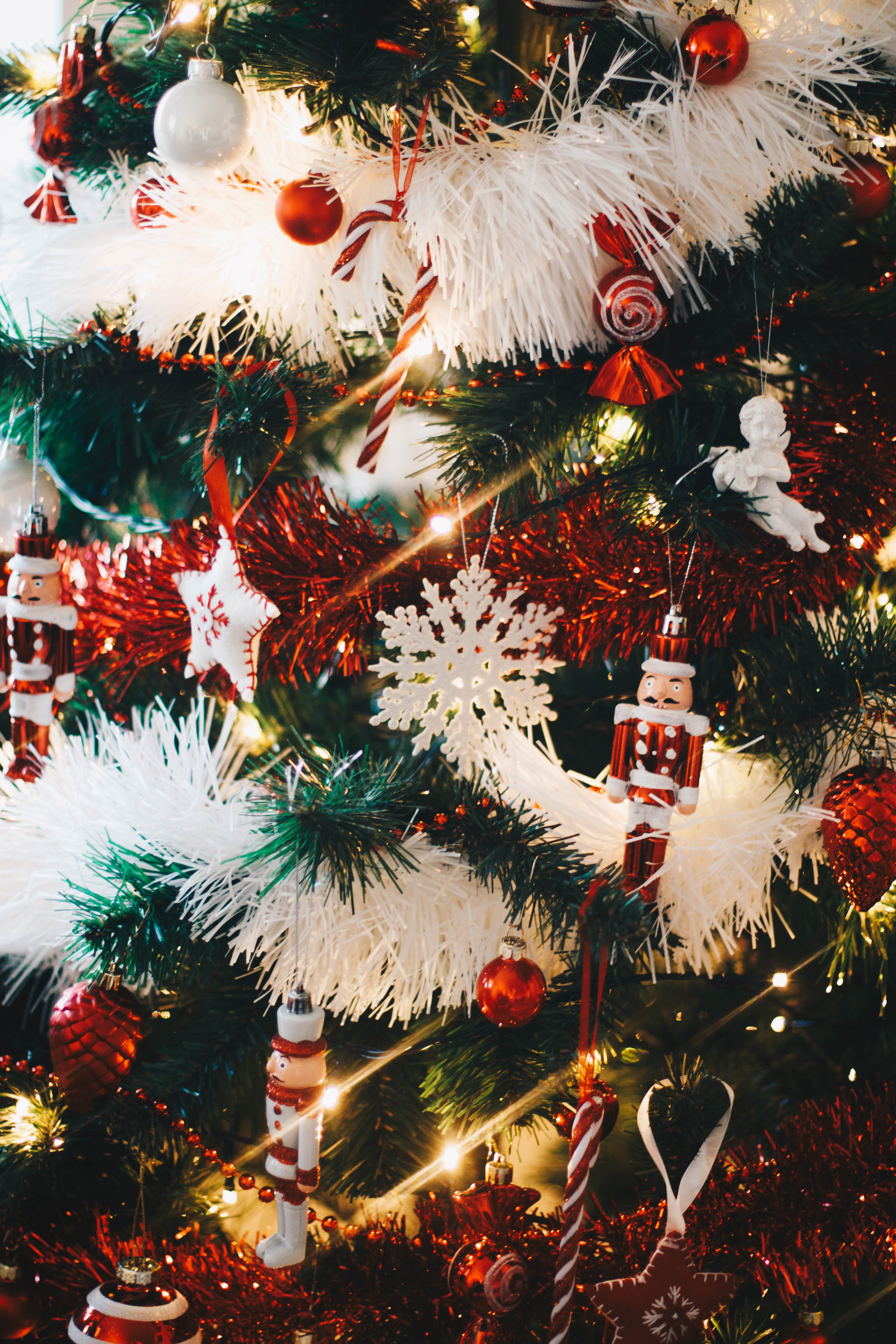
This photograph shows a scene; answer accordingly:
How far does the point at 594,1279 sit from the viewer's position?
2.20ft

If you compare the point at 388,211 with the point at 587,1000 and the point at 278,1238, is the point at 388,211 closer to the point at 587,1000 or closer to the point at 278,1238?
the point at 587,1000

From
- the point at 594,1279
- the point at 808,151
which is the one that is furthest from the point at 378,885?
the point at 808,151

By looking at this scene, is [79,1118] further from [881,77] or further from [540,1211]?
[881,77]

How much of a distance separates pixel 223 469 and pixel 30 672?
211mm

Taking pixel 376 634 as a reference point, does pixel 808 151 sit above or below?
above

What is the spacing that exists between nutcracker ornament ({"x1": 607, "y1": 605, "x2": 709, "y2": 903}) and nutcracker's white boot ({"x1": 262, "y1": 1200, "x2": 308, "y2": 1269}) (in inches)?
11.5

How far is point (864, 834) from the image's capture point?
0.59 m

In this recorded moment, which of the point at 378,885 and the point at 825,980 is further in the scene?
the point at 825,980

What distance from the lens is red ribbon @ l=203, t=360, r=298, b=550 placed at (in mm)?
616

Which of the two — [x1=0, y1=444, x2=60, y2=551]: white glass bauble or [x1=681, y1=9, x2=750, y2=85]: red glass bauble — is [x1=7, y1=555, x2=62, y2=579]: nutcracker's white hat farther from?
[x1=681, y1=9, x2=750, y2=85]: red glass bauble

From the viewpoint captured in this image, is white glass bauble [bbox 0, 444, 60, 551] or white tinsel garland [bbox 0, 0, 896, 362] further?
white glass bauble [bbox 0, 444, 60, 551]

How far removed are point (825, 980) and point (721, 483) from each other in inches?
19.0

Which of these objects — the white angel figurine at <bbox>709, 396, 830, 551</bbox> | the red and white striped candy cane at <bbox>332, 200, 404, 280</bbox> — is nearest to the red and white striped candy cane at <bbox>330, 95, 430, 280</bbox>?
the red and white striped candy cane at <bbox>332, 200, 404, 280</bbox>

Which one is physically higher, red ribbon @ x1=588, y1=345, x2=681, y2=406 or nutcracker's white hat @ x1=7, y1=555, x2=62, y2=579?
red ribbon @ x1=588, y1=345, x2=681, y2=406
